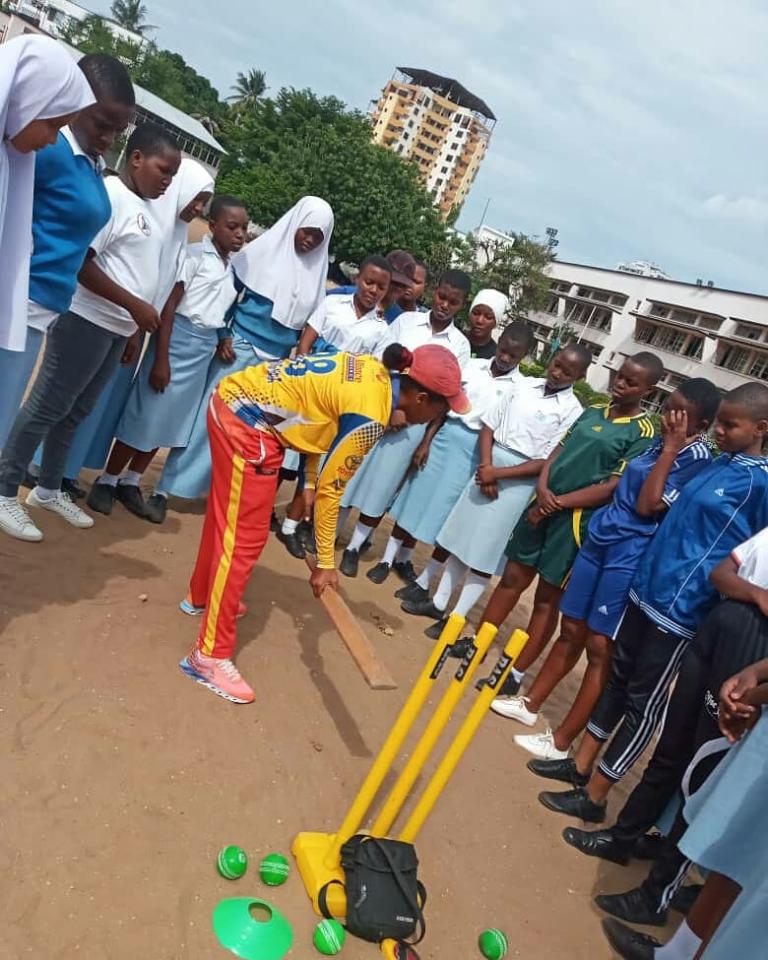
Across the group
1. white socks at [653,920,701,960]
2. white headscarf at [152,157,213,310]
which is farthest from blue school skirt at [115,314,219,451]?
white socks at [653,920,701,960]

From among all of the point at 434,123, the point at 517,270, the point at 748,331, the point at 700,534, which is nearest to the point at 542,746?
the point at 700,534

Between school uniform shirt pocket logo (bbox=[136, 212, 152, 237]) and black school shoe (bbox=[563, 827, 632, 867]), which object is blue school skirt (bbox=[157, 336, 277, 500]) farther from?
black school shoe (bbox=[563, 827, 632, 867])

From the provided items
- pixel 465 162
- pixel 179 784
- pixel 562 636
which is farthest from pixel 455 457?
pixel 465 162

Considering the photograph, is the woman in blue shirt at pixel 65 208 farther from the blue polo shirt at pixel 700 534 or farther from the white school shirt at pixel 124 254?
the blue polo shirt at pixel 700 534

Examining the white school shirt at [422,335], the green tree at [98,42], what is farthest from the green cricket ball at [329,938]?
the green tree at [98,42]

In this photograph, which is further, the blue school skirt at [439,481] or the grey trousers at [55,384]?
the blue school skirt at [439,481]

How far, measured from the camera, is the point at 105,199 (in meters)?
3.22

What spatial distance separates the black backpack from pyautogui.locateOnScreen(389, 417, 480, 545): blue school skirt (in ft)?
9.41

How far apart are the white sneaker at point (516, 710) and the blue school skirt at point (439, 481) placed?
1359 mm

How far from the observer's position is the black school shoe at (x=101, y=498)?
4.69 metres

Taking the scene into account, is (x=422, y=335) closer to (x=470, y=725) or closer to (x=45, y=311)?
(x=45, y=311)

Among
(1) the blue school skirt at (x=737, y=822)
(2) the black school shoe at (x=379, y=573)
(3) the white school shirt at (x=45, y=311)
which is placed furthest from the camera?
(2) the black school shoe at (x=379, y=573)

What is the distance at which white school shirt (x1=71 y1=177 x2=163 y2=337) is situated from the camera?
3.75 m

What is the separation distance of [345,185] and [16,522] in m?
36.3
